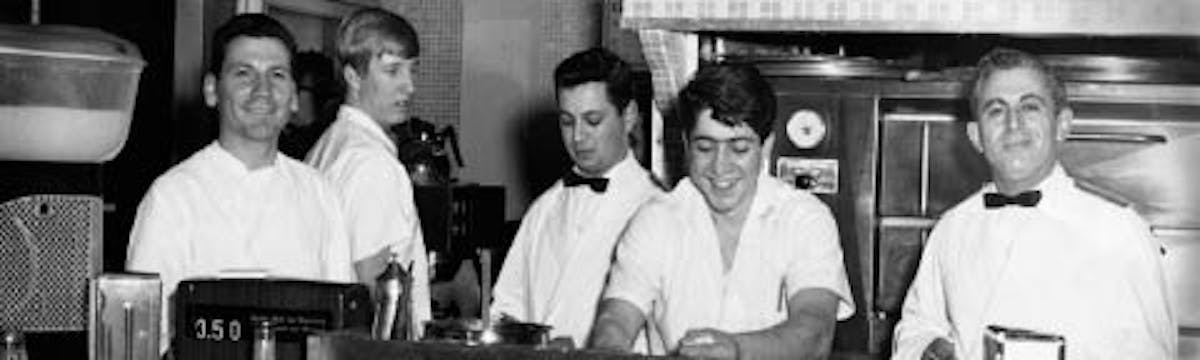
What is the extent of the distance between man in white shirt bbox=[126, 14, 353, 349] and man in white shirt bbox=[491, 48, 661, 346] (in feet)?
1.97

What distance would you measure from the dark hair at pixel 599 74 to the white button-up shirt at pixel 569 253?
19cm

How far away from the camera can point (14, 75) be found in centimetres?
274

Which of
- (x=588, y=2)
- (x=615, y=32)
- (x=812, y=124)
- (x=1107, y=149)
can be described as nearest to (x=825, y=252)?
(x=812, y=124)

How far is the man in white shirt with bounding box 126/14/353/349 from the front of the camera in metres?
2.98

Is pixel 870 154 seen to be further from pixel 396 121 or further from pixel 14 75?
pixel 14 75

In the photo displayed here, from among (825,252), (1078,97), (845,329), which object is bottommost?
(845,329)

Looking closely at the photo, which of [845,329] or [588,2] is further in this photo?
[588,2]

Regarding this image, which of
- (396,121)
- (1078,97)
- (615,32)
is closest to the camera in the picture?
(1078,97)

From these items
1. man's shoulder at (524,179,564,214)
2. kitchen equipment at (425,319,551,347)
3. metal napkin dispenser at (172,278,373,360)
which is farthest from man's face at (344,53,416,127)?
kitchen equipment at (425,319,551,347)

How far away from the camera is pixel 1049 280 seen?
114 inches

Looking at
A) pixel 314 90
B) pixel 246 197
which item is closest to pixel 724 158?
pixel 246 197

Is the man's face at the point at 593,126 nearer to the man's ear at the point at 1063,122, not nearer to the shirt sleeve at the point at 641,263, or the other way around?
the shirt sleeve at the point at 641,263

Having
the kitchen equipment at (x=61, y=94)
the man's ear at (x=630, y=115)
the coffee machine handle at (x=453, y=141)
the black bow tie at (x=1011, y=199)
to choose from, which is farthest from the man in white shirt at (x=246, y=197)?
the coffee machine handle at (x=453, y=141)

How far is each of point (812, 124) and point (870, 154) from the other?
0.15 metres
